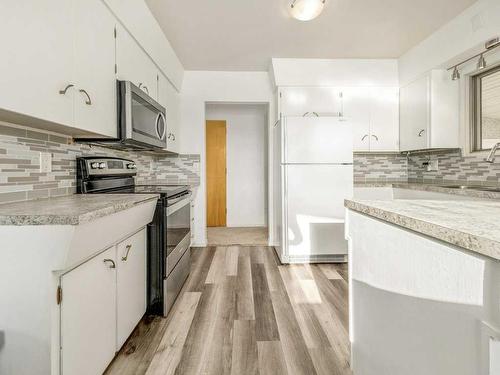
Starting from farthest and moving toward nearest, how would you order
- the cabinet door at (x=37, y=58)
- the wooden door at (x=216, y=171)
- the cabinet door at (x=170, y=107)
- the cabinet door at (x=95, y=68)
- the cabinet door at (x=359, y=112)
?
the wooden door at (x=216, y=171)
the cabinet door at (x=359, y=112)
the cabinet door at (x=170, y=107)
the cabinet door at (x=95, y=68)
the cabinet door at (x=37, y=58)

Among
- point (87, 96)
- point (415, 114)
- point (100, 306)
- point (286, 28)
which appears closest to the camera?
point (100, 306)

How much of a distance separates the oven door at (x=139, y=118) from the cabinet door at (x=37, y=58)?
1.69 ft

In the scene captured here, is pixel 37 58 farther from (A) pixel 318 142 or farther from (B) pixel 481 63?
(B) pixel 481 63

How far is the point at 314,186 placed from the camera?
3.19m

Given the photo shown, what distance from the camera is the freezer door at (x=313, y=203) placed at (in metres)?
3.19

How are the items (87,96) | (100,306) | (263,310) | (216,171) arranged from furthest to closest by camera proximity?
(216,171)
(263,310)
(87,96)
(100,306)

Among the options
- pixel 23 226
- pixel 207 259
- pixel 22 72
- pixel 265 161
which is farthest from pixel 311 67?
pixel 23 226

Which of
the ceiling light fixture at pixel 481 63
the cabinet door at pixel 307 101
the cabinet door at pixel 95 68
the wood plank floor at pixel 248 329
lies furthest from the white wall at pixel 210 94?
the ceiling light fixture at pixel 481 63

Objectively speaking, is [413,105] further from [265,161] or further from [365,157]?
[265,161]

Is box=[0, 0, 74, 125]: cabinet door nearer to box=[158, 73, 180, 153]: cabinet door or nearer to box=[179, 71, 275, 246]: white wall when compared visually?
A: box=[158, 73, 180, 153]: cabinet door

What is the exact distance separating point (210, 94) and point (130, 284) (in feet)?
9.33

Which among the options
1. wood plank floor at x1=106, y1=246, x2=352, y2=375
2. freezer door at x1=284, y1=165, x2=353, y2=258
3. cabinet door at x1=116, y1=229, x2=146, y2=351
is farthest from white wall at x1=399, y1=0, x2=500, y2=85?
cabinet door at x1=116, y1=229, x2=146, y2=351

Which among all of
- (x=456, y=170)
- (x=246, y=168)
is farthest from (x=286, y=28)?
(x=246, y=168)

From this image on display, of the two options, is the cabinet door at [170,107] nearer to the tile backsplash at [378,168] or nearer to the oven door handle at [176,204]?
the oven door handle at [176,204]
